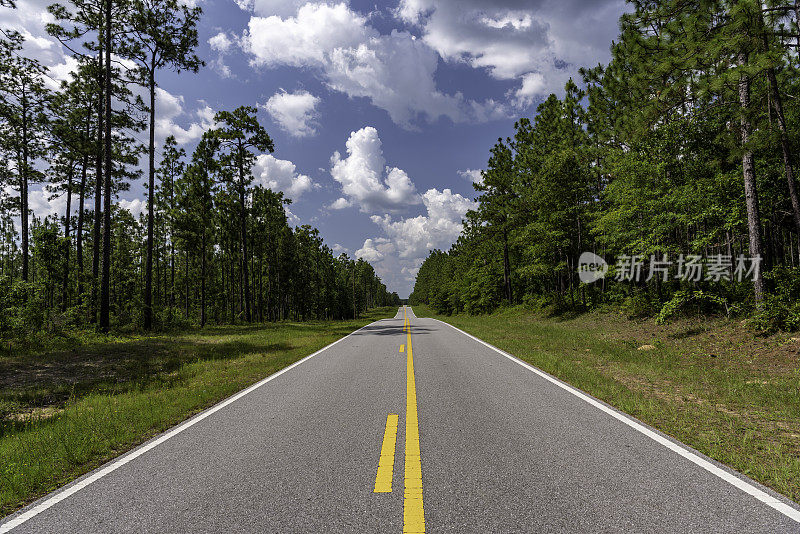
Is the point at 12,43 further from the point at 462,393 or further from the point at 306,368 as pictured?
the point at 462,393

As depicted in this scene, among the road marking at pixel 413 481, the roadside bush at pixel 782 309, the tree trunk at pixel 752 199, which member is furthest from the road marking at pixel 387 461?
the tree trunk at pixel 752 199

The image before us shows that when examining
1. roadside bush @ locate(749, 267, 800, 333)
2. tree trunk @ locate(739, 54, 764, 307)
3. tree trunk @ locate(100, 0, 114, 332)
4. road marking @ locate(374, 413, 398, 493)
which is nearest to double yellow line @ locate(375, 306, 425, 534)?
road marking @ locate(374, 413, 398, 493)

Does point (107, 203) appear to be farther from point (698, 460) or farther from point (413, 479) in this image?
point (698, 460)

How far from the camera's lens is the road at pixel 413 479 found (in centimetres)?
271

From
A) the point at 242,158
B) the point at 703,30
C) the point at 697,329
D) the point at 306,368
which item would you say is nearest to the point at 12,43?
the point at 242,158

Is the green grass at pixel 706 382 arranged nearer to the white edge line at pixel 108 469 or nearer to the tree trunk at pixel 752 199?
the tree trunk at pixel 752 199

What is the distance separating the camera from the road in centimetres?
271

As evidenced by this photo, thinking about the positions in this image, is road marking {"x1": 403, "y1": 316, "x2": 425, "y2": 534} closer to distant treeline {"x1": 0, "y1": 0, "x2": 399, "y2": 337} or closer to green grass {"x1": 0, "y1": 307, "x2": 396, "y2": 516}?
green grass {"x1": 0, "y1": 307, "x2": 396, "y2": 516}

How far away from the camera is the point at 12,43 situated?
14.2m

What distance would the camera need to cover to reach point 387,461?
12.2ft

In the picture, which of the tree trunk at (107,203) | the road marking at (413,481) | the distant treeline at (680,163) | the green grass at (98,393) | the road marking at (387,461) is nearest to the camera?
the road marking at (413,481)

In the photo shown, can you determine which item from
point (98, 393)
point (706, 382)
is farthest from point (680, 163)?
point (98, 393)

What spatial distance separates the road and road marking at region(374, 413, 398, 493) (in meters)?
0.02

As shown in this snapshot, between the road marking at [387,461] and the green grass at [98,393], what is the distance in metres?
3.28
